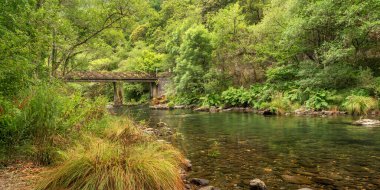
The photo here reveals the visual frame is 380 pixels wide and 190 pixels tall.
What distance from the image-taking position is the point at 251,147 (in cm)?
937

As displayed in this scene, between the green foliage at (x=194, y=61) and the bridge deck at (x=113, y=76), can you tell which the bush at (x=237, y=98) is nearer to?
the green foliage at (x=194, y=61)

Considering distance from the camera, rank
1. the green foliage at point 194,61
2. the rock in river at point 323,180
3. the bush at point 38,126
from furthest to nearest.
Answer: the green foliage at point 194,61
the rock in river at point 323,180
the bush at point 38,126

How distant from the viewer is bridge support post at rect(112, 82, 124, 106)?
4259 centimetres

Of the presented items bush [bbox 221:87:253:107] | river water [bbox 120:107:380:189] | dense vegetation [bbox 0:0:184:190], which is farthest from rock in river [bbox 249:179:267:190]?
bush [bbox 221:87:253:107]

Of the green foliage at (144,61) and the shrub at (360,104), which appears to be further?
the green foliage at (144,61)

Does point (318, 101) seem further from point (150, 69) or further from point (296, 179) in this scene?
point (150, 69)

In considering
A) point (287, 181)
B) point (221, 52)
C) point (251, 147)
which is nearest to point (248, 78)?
point (221, 52)

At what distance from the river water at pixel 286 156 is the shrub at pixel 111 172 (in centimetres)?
176

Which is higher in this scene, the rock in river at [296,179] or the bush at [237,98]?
the bush at [237,98]

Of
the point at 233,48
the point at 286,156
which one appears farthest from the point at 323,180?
the point at 233,48

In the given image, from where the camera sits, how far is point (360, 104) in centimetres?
1755

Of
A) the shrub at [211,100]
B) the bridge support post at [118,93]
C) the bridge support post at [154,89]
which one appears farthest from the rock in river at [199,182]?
the bridge support post at [154,89]

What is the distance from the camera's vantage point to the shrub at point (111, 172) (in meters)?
4.16

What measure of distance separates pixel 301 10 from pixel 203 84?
39.6ft
